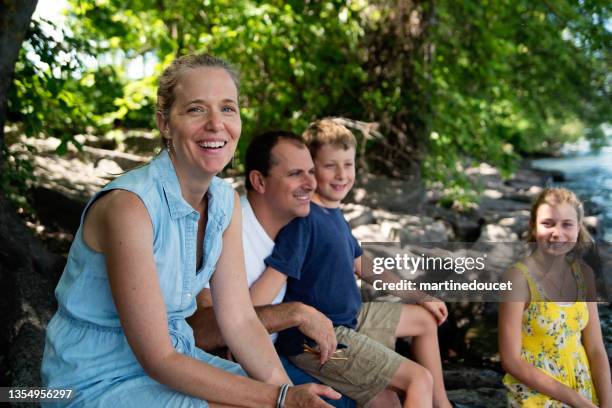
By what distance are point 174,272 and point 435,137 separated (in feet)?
19.0

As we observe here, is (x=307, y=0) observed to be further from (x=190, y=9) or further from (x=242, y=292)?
(x=242, y=292)

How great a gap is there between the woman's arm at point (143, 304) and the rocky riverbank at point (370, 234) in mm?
704

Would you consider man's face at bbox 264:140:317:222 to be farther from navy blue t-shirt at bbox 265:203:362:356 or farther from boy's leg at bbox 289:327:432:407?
boy's leg at bbox 289:327:432:407

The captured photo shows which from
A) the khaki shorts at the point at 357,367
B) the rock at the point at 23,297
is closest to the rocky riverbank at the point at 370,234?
the rock at the point at 23,297

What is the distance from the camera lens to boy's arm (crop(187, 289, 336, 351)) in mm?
2621

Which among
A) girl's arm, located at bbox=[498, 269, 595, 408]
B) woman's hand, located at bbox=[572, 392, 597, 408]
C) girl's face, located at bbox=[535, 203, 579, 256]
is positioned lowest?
woman's hand, located at bbox=[572, 392, 597, 408]

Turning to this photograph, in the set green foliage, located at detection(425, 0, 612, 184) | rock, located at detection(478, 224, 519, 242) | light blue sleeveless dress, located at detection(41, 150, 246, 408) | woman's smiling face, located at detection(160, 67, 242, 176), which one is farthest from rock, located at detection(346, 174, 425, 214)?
light blue sleeveless dress, located at detection(41, 150, 246, 408)

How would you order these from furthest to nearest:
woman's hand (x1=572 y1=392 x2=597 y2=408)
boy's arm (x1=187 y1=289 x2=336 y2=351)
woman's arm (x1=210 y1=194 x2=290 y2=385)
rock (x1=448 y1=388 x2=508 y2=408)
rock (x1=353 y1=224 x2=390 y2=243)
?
rock (x1=353 y1=224 x2=390 y2=243)
rock (x1=448 y1=388 x2=508 y2=408)
woman's hand (x1=572 y1=392 x2=597 y2=408)
boy's arm (x1=187 y1=289 x2=336 y2=351)
woman's arm (x1=210 y1=194 x2=290 y2=385)

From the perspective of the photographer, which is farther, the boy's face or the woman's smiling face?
the boy's face

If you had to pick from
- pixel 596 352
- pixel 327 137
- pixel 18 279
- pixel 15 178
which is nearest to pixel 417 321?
pixel 596 352

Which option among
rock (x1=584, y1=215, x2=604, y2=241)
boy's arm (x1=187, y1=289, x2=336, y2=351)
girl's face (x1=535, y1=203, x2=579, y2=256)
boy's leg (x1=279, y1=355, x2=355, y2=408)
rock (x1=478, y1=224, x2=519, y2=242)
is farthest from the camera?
rock (x1=584, y1=215, x2=604, y2=241)

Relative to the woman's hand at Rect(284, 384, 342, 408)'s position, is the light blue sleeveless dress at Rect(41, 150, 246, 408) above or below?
above

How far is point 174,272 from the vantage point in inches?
82.0

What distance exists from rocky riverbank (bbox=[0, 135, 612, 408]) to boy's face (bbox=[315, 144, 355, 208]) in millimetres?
1065
